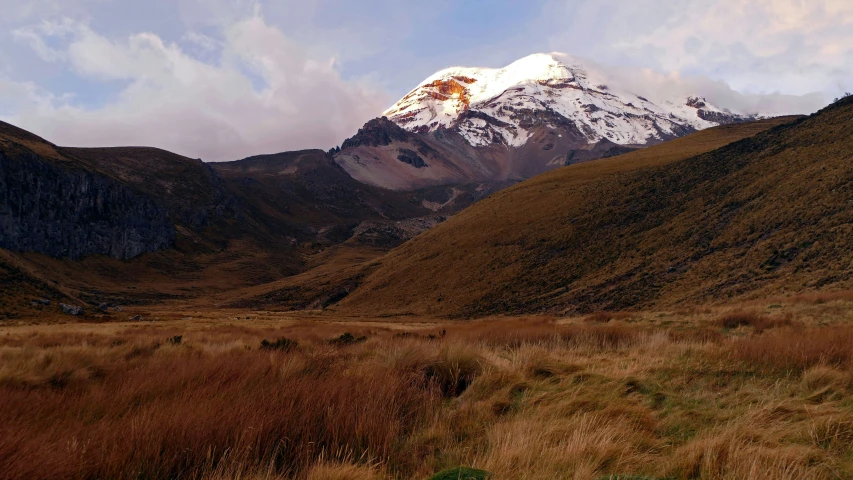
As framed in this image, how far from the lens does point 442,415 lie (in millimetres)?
5145

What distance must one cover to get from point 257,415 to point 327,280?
8634 cm

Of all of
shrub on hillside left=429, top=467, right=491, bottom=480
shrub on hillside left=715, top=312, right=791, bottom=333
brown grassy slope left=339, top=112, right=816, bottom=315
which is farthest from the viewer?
brown grassy slope left=339, top=112, right=816, bottom=315

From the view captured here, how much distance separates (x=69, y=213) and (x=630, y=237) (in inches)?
4944

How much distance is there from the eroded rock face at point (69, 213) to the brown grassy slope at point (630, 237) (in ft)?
265

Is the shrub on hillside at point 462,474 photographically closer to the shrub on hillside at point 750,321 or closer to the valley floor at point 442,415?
the valley floor at point 442,415

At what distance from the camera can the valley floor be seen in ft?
11.5

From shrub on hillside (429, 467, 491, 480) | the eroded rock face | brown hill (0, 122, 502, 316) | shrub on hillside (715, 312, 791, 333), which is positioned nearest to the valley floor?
shrub on hillside (429, 467, 491, 480)

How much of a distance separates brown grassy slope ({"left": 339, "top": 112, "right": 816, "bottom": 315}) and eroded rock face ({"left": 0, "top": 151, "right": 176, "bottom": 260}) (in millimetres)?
80848

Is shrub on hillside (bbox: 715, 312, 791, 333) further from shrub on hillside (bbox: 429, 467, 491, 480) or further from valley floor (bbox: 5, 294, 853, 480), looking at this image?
shrub on hillside (bbox: 429, 467, 491, 480)

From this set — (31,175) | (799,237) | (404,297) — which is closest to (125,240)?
(31,175)

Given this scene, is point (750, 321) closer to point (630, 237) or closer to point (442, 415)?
point (442, 415)

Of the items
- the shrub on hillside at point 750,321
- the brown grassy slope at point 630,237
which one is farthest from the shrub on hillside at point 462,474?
the brown grassy slope at point 630,237

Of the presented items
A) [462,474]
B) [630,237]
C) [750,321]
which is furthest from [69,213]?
[462,474]

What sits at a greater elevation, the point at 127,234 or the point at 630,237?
the point at 127,234
